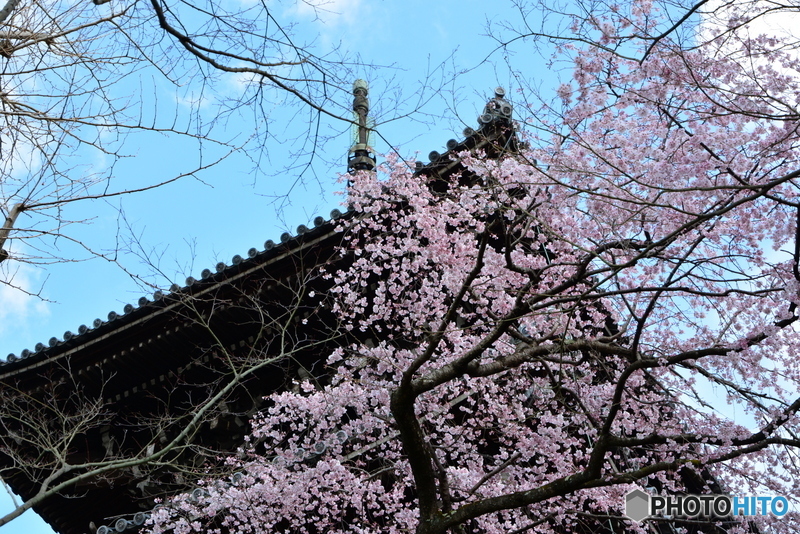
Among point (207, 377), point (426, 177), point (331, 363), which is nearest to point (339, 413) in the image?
point (331, 363)

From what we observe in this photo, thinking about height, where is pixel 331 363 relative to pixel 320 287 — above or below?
below

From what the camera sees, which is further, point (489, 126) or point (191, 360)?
point (191, 360)

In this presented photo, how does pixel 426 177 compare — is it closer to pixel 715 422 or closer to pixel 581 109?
pixel 581 109

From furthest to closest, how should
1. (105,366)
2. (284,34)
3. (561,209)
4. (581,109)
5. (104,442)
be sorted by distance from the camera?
(104,442)
(105,366)
(561,209)
(581,109)
(284,34)

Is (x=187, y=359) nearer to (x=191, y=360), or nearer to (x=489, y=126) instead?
(x=191, y=360)

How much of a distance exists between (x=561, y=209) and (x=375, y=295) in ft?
9.36

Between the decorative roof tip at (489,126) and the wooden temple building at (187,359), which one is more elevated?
the decorative roof tip at (489,126)

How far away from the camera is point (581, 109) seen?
7.11 meters

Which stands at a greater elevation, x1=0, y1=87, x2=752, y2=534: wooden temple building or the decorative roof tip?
the decorative roof tip

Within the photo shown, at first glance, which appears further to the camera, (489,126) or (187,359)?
(187,359)

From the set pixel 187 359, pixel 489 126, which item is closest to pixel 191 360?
pixel 187 359

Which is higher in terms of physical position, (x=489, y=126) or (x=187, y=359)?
(x=489, y=126)

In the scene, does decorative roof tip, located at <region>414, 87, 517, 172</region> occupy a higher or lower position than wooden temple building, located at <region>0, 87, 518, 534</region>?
higher

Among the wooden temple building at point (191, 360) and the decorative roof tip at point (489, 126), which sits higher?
the decorative roof tip at point (489, 126)
